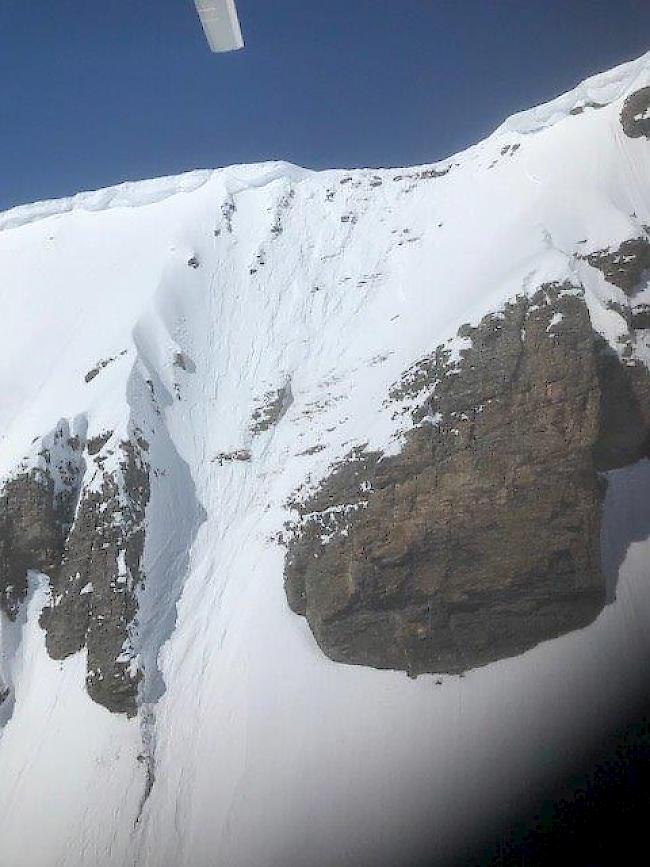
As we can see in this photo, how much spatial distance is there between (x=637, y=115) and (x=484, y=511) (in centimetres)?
2587

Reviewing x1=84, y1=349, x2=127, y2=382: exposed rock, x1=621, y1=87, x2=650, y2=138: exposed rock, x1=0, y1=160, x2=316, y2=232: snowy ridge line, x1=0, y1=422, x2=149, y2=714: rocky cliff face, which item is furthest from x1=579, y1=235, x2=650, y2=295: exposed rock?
x1=0, y1=160, x2=316, y2=232: snowy ridge line

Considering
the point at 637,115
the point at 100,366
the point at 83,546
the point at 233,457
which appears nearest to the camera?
the point at 83,546

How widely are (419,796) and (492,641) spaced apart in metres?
5.33

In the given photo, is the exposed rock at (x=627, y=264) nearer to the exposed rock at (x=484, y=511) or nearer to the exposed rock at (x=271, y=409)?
the exposed rock at (x=484, y=511)

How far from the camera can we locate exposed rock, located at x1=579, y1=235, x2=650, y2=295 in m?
24.2

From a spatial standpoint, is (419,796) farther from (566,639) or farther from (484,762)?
(566,639)

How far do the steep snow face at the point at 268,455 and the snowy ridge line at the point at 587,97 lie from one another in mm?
226

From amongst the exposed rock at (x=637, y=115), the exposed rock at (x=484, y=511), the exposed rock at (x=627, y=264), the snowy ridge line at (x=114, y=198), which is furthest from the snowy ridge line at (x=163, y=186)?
the exposed rock at (x=484, y=511)

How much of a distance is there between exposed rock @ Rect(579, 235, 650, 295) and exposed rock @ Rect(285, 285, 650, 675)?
3.66m

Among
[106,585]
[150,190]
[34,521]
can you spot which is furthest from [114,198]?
[106,585]

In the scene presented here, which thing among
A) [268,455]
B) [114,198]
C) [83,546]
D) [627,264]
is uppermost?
[114,198]

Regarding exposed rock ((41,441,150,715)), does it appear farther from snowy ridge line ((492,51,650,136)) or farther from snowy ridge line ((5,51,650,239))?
snowy ridge line ((492,51,650,136))

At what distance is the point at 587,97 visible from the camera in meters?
35.4

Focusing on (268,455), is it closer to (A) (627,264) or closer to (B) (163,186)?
(A) (627,264)
